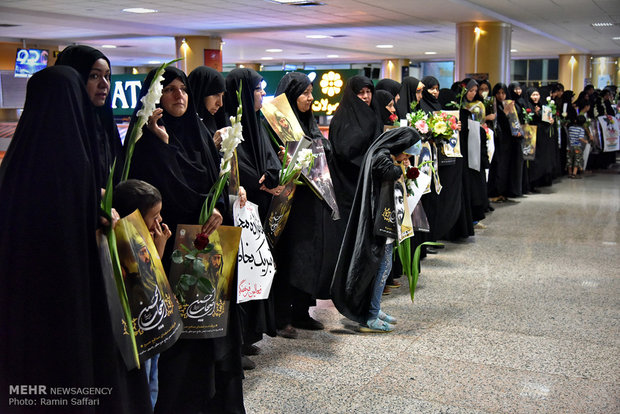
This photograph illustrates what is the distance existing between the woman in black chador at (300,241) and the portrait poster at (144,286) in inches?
84.7

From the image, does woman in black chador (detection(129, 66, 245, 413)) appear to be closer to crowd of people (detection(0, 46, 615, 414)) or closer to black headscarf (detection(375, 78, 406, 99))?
crowd of people (detection(0, 46, 615, 414))

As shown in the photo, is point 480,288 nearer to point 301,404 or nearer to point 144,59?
point 301,404

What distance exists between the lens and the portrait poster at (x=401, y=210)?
471 centimetres

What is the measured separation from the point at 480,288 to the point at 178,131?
11.7 ft

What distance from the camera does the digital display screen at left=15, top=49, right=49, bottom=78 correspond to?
60.7ft

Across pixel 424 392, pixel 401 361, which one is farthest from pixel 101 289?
pixel 401 361

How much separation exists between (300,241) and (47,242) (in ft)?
8.58

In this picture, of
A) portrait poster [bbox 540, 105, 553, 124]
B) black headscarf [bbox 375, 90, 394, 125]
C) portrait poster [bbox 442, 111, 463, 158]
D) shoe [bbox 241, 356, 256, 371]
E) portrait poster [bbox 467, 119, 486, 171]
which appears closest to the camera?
shoe [bbox 241, 356, 256, 371]

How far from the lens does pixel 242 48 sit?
75.4 ft

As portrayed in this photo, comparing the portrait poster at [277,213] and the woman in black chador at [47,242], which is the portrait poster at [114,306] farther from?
the portrait poster at [277,213]

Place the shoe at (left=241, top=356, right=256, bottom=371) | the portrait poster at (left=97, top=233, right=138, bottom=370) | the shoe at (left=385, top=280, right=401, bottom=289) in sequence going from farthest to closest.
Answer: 1. the shoe at (left=385, top=280, right=401, bottom=289)
2. the shoe at (left=241, top=356, right=256, bottom=371)
3. the portrait poster at (left=97, top=233, right=138, bottom=370)

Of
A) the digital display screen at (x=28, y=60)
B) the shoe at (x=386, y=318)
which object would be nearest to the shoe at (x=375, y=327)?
the shoe at (x=386, y=318)

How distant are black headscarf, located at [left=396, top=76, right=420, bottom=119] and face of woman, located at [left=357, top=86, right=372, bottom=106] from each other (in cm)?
183

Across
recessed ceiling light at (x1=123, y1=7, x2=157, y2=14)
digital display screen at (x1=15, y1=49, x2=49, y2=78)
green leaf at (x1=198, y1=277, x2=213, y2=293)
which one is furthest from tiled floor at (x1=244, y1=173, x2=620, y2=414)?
digital display screen at (x1=15, y1=49, x2=49, y2=78)
